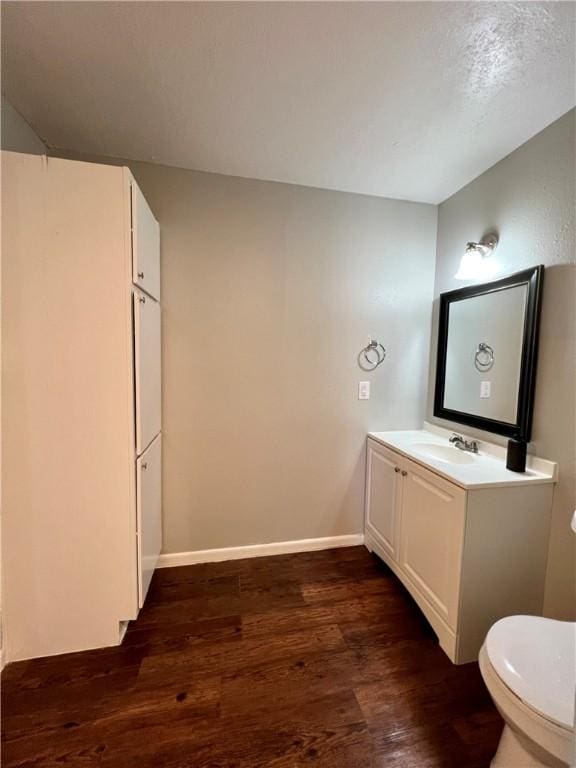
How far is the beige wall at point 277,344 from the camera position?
1.92 metres

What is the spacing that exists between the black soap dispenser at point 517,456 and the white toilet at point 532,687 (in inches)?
23.7

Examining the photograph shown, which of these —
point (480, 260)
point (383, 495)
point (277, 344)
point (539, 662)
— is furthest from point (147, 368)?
point (480, 260)

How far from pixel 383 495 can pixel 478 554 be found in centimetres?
68

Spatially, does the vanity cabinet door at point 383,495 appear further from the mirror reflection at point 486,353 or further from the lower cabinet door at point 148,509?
the lower cabinet door at point 148,509

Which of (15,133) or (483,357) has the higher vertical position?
(15,133)

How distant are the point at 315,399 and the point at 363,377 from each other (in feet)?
1.23

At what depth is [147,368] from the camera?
1541 millimetres

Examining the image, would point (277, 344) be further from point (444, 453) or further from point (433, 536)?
point (433, 536)

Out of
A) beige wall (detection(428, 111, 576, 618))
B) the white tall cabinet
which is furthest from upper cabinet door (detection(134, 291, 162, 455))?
beige wall (detection(428, 111, 576, 618))

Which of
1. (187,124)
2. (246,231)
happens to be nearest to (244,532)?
(246,231)

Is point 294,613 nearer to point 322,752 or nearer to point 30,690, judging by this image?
point 322,752

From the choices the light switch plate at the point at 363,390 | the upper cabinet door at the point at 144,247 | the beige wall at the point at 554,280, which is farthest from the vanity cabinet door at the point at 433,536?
the upper cabinet door at the point at 144,247

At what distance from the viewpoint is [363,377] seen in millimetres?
2188

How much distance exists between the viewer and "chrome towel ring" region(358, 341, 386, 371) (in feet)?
7.13
